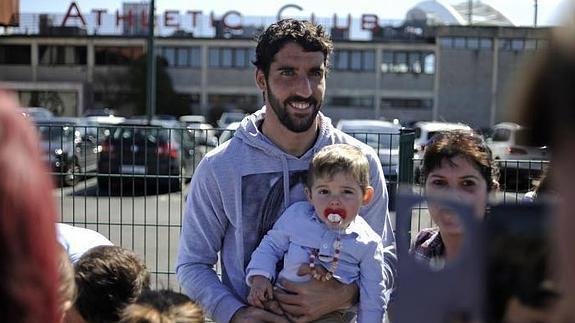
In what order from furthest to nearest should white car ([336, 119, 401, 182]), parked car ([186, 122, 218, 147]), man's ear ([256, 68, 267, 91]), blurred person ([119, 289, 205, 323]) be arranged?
white car ([336, 119, 401, 182])
parked car ([186, 122, 218, 147])
man's ear ([256, 68, 267, 91])
blurred person ([119, 289, 205, 323])

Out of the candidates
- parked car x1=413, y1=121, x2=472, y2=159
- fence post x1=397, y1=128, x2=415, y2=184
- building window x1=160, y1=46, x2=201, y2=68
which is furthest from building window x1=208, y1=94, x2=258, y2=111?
fence post x1=397, y1=128, x2=415, y2=184

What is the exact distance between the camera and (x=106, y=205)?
6.29m

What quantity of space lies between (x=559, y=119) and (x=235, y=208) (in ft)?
7.40

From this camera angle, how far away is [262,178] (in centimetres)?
308

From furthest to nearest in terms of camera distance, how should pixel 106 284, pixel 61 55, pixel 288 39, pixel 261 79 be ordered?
pixel 61 55, pixel 261 79, pixel 288 39, pixel 106 284

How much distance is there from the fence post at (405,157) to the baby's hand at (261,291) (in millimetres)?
2191

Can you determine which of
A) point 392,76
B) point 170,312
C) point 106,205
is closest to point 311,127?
point 170,312

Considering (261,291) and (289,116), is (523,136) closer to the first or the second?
(261,291)

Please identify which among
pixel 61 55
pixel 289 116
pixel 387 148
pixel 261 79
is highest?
pixel 61 55

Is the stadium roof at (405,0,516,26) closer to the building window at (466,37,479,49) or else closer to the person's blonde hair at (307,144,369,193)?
the building window at (466,37,479,49)

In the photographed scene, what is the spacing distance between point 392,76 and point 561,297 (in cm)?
5581

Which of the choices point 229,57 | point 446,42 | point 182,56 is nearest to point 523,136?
point 229,57

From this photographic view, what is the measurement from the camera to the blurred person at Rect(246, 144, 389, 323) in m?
2.84

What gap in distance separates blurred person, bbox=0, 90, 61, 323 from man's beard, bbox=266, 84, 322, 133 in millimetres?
1937
